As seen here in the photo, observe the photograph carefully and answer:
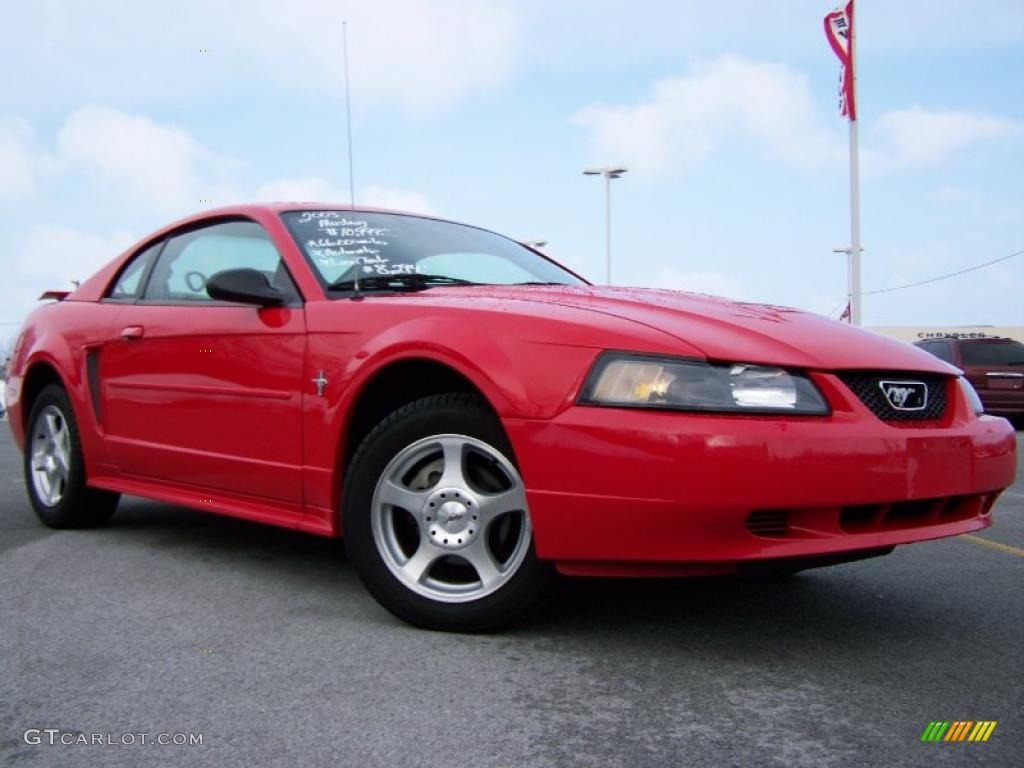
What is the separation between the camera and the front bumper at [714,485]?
2502 mm

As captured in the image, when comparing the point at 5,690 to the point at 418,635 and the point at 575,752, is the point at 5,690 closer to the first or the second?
the point at 418,635

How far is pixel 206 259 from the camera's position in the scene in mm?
4262

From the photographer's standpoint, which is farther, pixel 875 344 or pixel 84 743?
pixel 875 344

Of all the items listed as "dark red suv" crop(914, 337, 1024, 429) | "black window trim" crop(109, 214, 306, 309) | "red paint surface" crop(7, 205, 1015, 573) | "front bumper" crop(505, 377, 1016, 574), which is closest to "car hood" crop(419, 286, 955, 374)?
"red paint surface" crop(7, 205, 1015, 573)

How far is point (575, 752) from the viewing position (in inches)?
81.5

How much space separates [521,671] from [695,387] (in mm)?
843

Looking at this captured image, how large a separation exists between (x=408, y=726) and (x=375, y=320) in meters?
1.37

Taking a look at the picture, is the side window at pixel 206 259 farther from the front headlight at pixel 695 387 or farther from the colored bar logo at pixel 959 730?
the colored bar logo at pixel 959 730

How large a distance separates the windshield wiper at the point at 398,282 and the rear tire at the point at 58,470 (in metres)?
1.84

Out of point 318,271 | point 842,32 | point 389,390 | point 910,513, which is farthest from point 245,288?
point 842,32

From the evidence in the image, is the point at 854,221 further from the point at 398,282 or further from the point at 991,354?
the point at 398,282

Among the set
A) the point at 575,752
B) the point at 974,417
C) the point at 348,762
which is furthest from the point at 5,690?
the point at 974,417

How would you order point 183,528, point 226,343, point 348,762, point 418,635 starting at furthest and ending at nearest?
point 183,528 → point 226,343 → point 418,635 → point 348,762

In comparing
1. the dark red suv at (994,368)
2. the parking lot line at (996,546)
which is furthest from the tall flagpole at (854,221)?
the parking lot line at (996,546)
